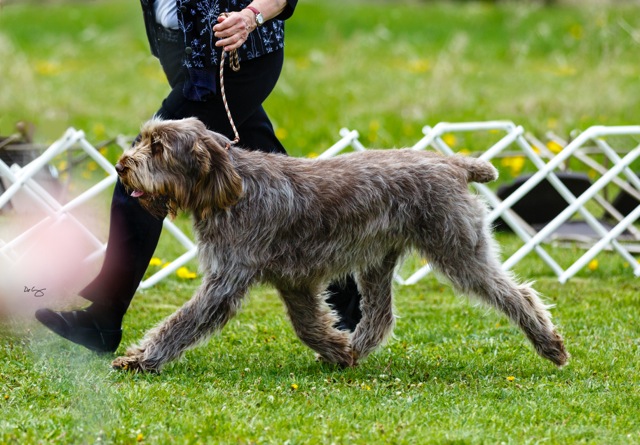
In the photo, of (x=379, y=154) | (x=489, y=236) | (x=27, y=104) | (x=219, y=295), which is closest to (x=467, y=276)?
(x=489, y=236)

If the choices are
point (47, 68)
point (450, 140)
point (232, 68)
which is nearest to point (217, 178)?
point (232, 68)

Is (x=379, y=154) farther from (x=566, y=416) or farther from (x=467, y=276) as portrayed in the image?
(x=566, y=416)

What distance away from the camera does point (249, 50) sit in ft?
15.1

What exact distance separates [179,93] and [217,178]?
0.58 metres

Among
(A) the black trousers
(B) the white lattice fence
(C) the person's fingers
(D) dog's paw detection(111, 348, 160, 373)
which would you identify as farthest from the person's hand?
(B) the white lattice fence

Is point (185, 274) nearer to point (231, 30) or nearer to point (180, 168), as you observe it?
point (180, 168)

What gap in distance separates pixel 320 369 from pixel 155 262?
243 centimetres

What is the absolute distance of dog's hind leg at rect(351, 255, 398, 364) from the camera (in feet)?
16.1

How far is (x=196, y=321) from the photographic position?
173 inches

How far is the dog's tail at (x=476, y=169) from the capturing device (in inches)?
186

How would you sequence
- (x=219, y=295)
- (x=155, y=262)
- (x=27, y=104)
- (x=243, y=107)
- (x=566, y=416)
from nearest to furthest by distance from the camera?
(x=566, y=416) → (x=219, y=295) → (x=243, y=107) → (x=155, y=262) → (x=27, y=104)

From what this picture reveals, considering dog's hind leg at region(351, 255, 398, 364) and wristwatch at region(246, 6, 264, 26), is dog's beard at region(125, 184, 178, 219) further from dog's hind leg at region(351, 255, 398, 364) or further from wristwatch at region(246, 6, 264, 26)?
dog's hind leg at region(351, 255, 398, 364)

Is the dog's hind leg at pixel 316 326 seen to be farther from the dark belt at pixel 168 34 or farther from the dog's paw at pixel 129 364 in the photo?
the dark belt at pixel 168 34

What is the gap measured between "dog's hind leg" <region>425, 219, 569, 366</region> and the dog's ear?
0.97 metres
